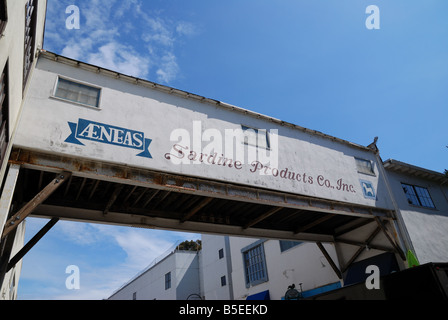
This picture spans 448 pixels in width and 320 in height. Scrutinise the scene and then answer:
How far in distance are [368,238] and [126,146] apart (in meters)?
13.2

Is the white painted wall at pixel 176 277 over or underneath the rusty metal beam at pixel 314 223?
over

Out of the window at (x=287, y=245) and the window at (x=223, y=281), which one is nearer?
the window at (x=287, y=245)

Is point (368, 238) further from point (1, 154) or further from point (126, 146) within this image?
point (1, 154)

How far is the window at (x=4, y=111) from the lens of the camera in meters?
5.56

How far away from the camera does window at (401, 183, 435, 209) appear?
17.8m

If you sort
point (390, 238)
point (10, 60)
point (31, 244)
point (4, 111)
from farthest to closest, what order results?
point (390, 238) → point (31, 244) → point (4, 111) → point (10, 60)

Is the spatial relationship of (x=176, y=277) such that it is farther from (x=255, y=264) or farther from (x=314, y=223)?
(x=314, y=223)

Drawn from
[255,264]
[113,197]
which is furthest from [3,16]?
[255,264]

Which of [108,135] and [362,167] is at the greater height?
[362,167]

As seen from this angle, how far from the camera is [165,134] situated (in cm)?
1116

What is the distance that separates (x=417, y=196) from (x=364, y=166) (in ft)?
13.8

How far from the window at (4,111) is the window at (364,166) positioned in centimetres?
1511

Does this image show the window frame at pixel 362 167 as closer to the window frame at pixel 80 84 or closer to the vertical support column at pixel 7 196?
the window frame at pixel 80 84

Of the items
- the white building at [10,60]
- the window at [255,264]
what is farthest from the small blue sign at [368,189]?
the white building at [10,60]
